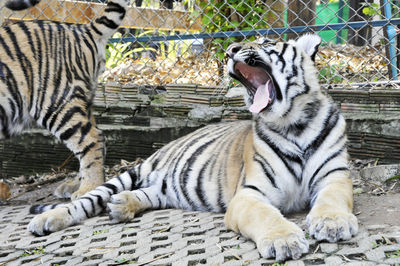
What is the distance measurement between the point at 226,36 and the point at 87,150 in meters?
1.70

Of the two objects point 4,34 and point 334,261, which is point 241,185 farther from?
point 4,34

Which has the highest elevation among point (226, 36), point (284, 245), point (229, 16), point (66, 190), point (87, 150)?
point (229, 16)

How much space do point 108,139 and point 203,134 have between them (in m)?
1.61

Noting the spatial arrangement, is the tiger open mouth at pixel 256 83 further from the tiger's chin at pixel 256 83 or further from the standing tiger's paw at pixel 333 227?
the standing tiger's paw at pixel 333 227

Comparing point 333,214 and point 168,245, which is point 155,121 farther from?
point 333,214

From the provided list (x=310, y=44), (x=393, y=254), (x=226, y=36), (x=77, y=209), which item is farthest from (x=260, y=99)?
(x=226, y=36)

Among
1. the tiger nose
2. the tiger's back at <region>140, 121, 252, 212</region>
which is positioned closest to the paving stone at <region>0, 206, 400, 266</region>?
the tiger's back at <region>140, 121, 252, 212</region>

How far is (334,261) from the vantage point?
2.50 m

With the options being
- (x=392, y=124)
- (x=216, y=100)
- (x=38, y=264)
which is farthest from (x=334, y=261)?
(x=216, y=100)

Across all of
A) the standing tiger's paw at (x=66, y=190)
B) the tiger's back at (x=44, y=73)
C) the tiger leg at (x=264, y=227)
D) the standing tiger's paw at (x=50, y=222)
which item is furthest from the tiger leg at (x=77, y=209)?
the tiger leg at (x=264, y=227)

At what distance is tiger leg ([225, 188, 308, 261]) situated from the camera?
8.50ft

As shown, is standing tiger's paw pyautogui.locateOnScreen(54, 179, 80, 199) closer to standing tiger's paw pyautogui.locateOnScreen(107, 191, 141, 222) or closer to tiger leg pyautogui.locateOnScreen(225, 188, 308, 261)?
standing tiger's paw pyautogui.locateOnScreen(107, 191, 141, 222)

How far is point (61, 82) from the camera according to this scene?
4770 mm

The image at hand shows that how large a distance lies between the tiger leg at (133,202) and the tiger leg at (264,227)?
0.82 meters
